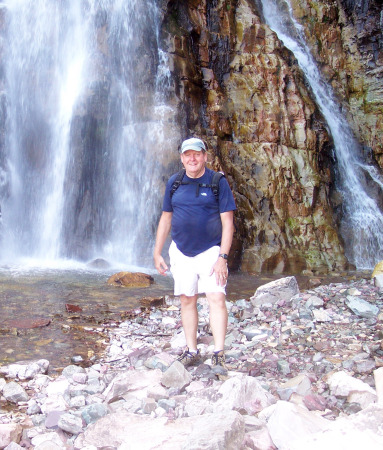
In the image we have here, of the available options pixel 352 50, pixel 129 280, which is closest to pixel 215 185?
pixel 129 280

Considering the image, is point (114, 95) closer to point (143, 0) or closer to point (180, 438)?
Result: point (143, 0)

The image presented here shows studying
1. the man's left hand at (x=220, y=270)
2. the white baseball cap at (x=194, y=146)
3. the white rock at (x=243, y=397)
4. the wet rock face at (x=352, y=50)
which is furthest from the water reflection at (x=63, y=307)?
the wet rock face at (x=352, y=50)

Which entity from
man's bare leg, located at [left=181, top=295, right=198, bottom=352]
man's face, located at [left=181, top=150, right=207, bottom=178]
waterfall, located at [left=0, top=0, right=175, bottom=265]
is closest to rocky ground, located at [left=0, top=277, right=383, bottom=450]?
man's bare leg, located at [left=181, top=295, right=198, bottom=352]

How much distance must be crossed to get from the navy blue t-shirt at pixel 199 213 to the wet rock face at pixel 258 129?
10.4 m

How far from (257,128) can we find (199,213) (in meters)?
12.8

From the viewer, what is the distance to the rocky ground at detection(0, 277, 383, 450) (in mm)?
2502

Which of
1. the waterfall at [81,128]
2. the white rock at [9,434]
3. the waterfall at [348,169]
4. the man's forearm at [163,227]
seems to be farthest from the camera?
the waterfall at [348,169]

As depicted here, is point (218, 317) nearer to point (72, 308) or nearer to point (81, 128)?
point (72, 308)

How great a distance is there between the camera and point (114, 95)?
15.7m

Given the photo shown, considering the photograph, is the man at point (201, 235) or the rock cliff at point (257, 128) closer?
the man at point (201, 235)

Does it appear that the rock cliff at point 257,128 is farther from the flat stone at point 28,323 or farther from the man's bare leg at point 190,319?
the man's bare leg at point 190,319

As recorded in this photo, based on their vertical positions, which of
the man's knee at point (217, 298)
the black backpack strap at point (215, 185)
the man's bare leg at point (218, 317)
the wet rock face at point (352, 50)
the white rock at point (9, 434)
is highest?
the wet rock face at point (352, 50)

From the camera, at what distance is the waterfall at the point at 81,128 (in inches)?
587

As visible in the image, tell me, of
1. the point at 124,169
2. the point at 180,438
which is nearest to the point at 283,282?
the point at 180,438
